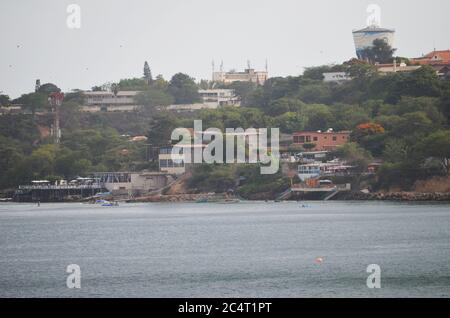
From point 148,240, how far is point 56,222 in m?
19.5

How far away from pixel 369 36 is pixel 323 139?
38203 millimetres

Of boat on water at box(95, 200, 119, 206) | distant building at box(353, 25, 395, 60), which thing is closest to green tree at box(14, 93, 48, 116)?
distant building at box(353, 25, 395, 60)

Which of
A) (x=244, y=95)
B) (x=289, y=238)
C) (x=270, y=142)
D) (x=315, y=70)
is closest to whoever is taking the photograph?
(x=289, y=238)

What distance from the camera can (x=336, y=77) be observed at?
5989 inches

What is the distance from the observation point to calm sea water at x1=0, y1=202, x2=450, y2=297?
152ft

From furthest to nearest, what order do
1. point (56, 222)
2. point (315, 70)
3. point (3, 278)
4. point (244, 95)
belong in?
point (244, 95) < point (315, 70) < point (56, 222) < point (3, 278)

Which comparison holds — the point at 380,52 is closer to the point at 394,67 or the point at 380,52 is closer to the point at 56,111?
the point at 394,67

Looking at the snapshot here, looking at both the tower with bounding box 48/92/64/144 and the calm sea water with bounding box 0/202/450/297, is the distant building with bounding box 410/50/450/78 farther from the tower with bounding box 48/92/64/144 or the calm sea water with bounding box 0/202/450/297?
the calm sea water with bounding box 0/202/450/297

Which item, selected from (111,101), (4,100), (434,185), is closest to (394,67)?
(434,185)

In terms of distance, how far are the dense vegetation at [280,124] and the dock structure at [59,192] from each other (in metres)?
5.53
